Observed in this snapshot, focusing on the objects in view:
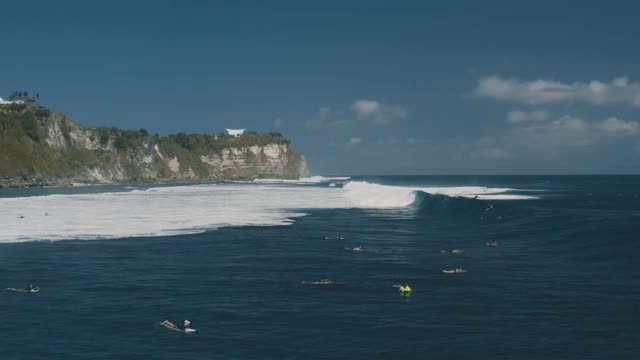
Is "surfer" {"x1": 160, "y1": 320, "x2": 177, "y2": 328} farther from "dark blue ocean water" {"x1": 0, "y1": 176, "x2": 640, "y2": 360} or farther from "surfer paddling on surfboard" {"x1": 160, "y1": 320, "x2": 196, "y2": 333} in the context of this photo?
"dark blue ocean water" {"x1": 0, "y1": 176, "x2": 640, "y2": 360}

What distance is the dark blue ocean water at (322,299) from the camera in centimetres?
2662

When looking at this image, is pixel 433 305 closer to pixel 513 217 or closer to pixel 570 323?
pixel 570 323

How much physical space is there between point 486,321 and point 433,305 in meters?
3.87

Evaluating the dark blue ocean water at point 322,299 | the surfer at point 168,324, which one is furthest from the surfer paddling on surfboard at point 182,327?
the dark blue ocean water at point 322,299

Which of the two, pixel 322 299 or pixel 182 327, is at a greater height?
pixel 322 299

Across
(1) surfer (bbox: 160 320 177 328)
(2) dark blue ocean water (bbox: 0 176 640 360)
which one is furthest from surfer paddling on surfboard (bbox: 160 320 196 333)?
(2) dark blue ocean water (bbox: 0 176 640 360)

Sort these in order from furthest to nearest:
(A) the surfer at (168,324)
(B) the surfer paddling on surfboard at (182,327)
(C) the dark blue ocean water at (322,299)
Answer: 1. (A) the surfer at (168,324)
2. (B) the surfer paddling on surfboard at (182,327)
3. (C) the dark blue ocean water at (322,299)

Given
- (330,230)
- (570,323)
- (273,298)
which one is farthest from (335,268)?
(330,230)

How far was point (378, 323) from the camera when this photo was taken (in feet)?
99.5

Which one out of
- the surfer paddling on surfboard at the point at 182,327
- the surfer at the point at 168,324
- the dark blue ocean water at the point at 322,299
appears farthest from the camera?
the surfer at the point at 168,324

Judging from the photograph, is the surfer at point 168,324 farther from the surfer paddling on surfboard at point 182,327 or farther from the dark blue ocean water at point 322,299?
the dark blue ocean water at point 322,299

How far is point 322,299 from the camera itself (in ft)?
116

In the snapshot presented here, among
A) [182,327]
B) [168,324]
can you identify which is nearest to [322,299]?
[182,327]

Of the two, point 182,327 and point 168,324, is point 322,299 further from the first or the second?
point 168,324
